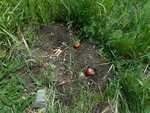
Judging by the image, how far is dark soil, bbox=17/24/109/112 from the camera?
7.13 ft

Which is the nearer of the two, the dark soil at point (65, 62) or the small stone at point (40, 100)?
the small stone at point (40, 100)

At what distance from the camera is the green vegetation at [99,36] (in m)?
2.07

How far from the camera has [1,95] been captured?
6.68ft

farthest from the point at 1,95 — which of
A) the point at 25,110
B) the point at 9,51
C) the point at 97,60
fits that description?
the point at 97,60

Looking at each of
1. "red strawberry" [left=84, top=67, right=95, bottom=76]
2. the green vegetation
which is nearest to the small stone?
the green vegetation

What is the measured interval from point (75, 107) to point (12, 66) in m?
0.56

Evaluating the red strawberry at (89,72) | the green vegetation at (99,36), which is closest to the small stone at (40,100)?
the green vegetation at (99,36)

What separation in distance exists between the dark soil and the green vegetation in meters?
0.06

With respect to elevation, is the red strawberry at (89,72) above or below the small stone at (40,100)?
above

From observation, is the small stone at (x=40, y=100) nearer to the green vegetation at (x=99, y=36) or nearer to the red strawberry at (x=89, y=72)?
the green vegetation at (x=99, y=36)

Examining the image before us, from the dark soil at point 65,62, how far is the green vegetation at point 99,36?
0.06 meters

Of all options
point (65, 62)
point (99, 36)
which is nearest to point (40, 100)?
point (65, 62)

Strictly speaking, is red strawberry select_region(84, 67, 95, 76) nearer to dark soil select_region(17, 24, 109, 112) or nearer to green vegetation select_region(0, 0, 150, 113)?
dark soil select_region(17, 24, 109, 112)

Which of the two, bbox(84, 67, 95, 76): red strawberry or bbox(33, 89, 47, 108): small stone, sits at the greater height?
bbox(84, 67, 95, 76): red strawberry
